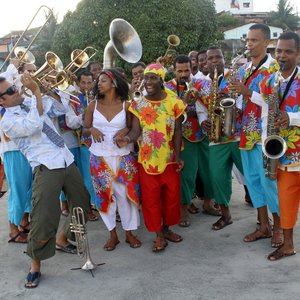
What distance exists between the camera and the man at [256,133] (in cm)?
423

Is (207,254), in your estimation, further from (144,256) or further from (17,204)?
(17,204)

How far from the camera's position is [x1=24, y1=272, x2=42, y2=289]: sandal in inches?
150

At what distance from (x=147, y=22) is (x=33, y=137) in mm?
15480

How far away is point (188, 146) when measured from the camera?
5.27 metres

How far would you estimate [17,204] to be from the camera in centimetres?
473

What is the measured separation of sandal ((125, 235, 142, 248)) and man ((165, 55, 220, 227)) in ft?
2.54

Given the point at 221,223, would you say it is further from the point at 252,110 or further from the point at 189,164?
the point at 252,110

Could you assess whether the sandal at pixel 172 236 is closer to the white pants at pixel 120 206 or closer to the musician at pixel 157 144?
the musician at pixel 157 144

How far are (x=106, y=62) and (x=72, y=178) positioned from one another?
8.45ft

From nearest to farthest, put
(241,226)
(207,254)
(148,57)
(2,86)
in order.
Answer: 1. (2,86)
2. (207,254)
3. (241,226)
4. (148,57)

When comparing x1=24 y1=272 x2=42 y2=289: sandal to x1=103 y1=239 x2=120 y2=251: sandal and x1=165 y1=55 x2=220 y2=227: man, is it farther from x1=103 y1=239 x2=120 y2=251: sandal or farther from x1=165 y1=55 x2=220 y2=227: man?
x1=165 y1=55 x2=220 y2=227: man

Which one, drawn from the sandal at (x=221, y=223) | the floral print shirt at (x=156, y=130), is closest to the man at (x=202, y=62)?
the floral print shirt at (x=156, y=130)

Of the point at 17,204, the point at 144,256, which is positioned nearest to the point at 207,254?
the point at 144,256

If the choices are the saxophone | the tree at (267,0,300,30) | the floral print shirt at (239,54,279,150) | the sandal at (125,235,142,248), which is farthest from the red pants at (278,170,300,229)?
the tree at (267,0,300,30)
